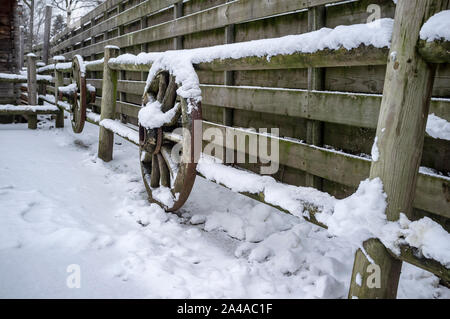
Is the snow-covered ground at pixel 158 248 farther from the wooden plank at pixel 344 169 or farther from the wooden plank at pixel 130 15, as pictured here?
the wooden plank at pixel 130 15

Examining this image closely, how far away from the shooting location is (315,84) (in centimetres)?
240

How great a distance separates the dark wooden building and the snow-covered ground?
6.33 metres

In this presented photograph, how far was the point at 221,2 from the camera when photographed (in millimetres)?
3613

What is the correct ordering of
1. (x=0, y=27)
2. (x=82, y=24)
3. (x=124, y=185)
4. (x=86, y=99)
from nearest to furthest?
(x=124, y=185)
(x=86, y=99)
(x=0, y=27)
(x=82, y=24)

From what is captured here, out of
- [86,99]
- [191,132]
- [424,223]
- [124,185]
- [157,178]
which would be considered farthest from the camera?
[86,99]

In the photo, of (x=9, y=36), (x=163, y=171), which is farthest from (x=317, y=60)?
(x=9, y=36)

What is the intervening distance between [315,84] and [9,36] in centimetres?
854

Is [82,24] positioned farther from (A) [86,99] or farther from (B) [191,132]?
(B) [191,132]

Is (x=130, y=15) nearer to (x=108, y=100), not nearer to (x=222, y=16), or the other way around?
(x=108, y=100)

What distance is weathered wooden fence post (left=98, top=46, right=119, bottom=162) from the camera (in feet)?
13.6

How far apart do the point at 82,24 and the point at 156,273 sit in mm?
9080

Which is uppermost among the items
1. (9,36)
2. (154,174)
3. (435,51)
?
(9,36)

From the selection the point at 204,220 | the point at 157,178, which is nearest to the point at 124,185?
the point at 157,178

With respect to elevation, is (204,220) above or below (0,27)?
below
